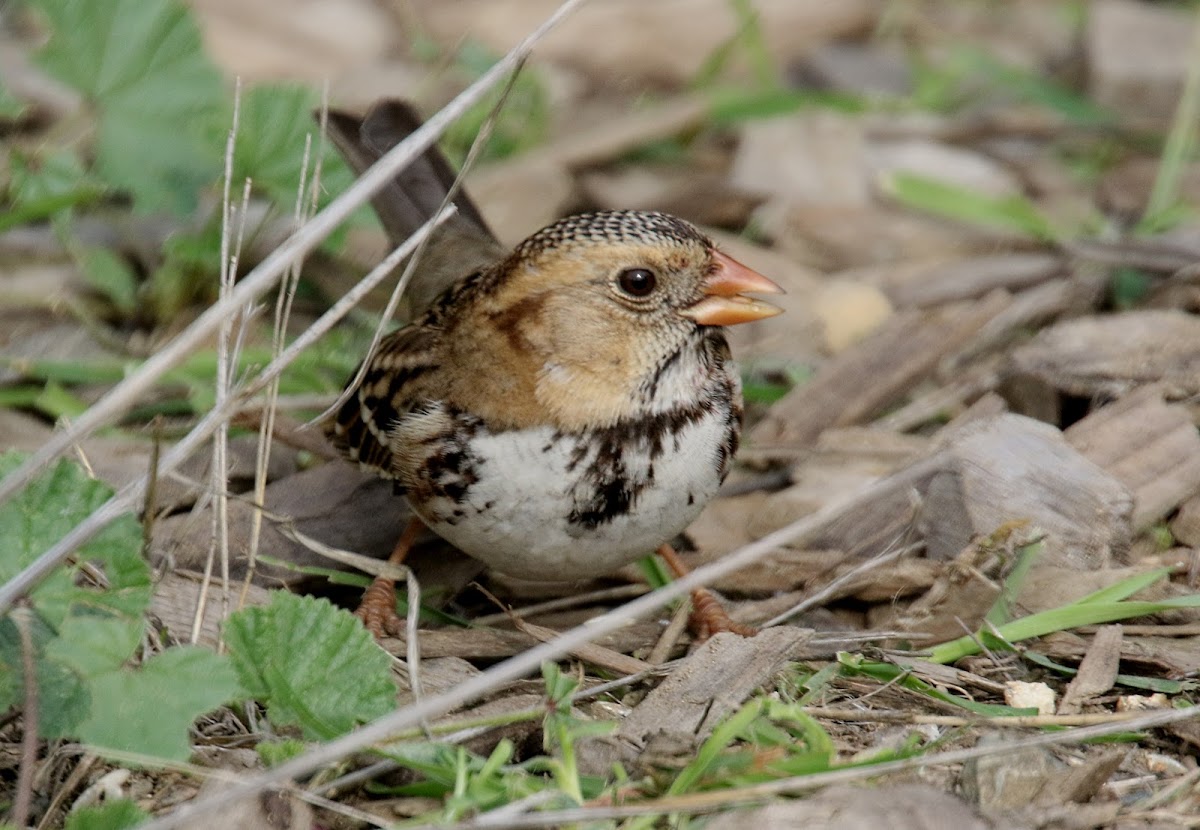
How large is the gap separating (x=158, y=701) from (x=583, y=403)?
1.16m

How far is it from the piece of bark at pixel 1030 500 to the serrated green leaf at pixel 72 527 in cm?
187

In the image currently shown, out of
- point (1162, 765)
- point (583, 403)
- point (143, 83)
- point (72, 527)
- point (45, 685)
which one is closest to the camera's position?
point (45, 685)

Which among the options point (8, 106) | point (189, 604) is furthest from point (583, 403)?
point (8, 106)

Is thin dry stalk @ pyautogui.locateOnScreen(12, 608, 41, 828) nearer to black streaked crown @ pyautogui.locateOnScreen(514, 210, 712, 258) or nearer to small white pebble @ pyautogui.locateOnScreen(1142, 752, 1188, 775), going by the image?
black streaked crown @ pyautogui.locateOnScreen(514, 210, 712, 258)

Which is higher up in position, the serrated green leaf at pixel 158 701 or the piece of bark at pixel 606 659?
the serrated green leaf at pixel 158 701

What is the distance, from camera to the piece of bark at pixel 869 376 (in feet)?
14.9

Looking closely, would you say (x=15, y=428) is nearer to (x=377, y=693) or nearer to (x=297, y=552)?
(x=297, y=552)

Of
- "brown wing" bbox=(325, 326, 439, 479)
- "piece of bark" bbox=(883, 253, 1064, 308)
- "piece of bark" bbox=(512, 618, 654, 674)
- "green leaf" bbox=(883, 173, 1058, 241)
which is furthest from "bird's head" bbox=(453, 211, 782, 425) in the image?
"green leaf" bbox=(883, 173, 1058, 241)

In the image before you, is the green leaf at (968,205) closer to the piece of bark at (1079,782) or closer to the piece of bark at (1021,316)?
the piece of bark at (1021,316)

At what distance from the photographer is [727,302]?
11.8ft

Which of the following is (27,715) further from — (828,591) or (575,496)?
(828,591)

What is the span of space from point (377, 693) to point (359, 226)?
2173 mm

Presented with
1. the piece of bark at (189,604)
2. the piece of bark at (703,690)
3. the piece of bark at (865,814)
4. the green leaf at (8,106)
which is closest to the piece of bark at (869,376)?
the piece of bark at (703,690)

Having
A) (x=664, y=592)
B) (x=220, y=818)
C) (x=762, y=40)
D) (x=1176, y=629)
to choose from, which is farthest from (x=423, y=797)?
(x=762, y=40)
